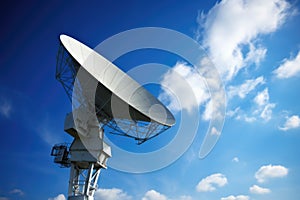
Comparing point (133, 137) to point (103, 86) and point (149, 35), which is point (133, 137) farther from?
point (149, 35)

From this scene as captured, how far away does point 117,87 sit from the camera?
26312 mm

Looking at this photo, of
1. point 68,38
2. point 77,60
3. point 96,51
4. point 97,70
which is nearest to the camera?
point 77,60

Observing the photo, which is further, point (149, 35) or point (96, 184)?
point (96, 184)

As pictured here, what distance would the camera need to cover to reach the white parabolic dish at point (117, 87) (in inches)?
911

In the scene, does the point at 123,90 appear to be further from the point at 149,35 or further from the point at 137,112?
the point at 149,35

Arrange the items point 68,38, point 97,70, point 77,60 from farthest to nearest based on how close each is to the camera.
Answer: point 97,70 < point 68,38 < point 77,60

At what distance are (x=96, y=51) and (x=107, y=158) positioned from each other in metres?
10.4

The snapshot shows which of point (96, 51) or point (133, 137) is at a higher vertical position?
point (96, 51)

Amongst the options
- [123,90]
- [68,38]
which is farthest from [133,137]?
[68,38]

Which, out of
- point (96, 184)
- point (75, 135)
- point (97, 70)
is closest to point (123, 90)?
point (97, 70)

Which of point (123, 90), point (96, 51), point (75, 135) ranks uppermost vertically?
point (96, 51)

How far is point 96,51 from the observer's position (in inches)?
1066

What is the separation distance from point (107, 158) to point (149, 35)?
12.2m

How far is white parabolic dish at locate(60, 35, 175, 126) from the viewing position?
23.1m
